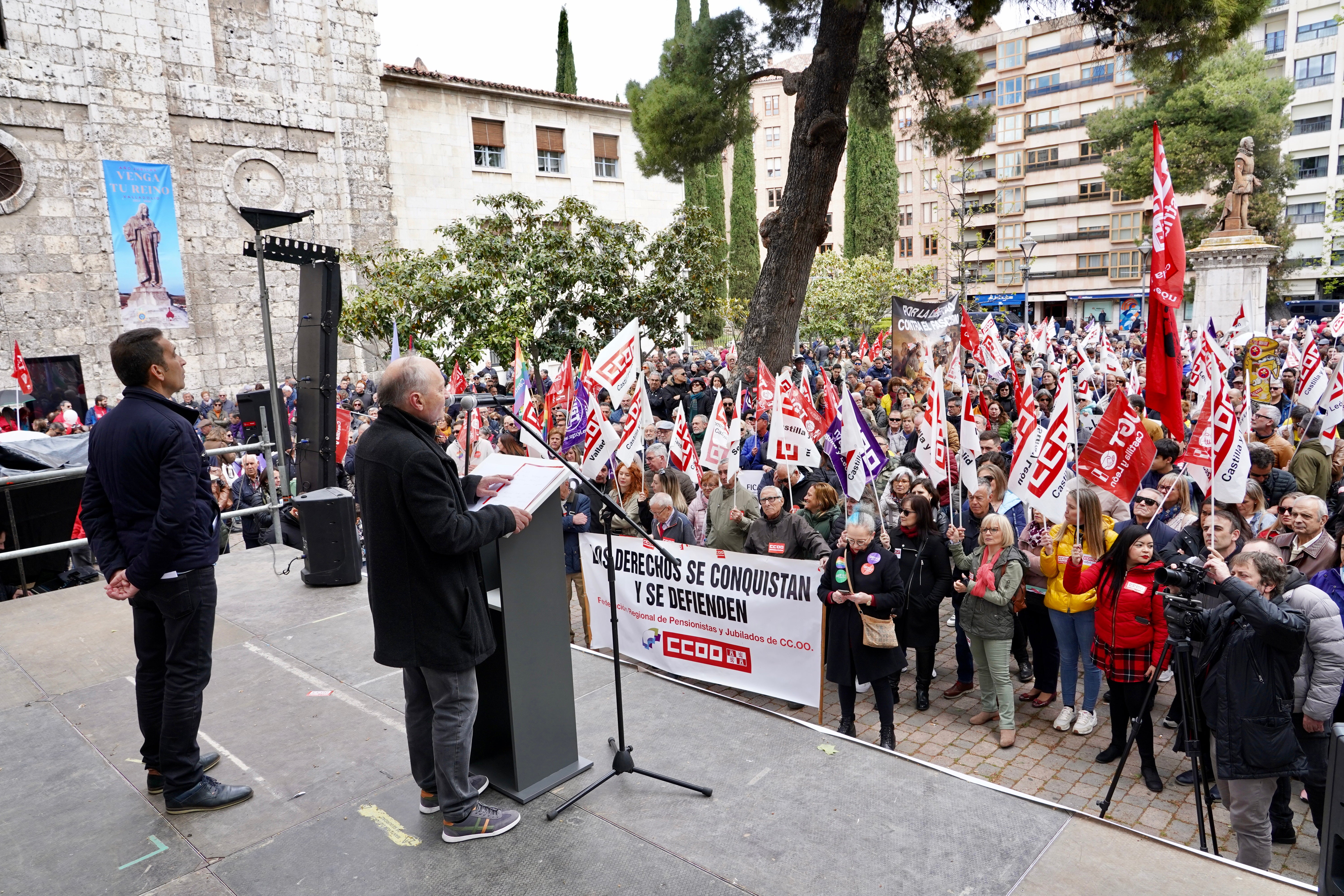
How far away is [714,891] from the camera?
3246mm

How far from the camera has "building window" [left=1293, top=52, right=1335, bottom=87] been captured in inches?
2020

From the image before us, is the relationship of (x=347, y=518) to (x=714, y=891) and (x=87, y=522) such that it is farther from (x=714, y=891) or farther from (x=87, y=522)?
(x=714, y=891)

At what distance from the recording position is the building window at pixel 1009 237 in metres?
64.2

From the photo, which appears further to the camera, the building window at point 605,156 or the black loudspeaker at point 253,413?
the building window at point 605,156

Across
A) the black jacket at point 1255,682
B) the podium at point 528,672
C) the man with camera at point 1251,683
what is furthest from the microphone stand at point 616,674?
the black jacket at point 1255,682

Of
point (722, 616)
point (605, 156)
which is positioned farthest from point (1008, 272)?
point (722, 616)

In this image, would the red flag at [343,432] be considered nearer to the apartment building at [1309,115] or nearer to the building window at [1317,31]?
the apartment building at [1309,115]

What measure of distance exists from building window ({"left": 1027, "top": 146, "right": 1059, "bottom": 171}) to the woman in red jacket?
212 ft

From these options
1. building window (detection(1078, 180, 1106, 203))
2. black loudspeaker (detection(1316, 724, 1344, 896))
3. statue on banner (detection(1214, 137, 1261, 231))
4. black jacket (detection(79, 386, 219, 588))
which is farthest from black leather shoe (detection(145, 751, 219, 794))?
building window (detection(1078, 180, 1106, 203))

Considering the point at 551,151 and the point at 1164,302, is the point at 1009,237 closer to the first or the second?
the point at 551,151

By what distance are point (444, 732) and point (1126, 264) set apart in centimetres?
6537

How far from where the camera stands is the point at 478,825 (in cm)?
354

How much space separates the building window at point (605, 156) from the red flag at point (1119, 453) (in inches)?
1093

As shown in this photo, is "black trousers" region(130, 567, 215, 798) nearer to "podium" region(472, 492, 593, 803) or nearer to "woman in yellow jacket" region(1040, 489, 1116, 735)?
"podium" region(472, 492, 593, 803)
